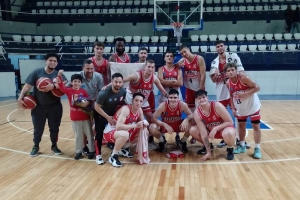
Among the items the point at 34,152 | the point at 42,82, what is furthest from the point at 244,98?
the point at 34,152

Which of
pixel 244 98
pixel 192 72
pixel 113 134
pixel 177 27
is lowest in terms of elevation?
pixel 113 134

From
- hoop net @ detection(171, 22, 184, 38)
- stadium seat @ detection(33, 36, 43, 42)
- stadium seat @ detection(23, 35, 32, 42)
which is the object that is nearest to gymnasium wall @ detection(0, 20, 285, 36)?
stadium seat @ detection(23, 35, 32, 42)

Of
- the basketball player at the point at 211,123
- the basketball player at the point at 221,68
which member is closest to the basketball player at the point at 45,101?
the basketball player at the point at 211,123

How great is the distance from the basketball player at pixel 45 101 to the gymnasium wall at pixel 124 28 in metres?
13.0

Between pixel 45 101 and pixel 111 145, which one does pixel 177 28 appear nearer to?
pixel 111 145

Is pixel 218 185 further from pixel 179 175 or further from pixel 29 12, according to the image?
pixel 29 12

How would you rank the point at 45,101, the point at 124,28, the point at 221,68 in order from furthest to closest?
the point at 124,28
the point at 221,68
the point at 45,101

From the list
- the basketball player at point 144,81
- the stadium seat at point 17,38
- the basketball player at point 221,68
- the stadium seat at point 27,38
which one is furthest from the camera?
the stadium seat at point 27,38

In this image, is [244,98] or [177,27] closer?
[244,98]

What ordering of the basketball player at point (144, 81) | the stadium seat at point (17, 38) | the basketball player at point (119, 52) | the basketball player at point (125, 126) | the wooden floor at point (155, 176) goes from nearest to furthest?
the wooden floor at point (155, 176)
the basketball player at point (125, 126)
the basketball player at point (144, 81)
the basketball player at point (119, 52)
the stadium seat at point (17, 38)

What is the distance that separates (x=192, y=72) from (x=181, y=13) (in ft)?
27.6

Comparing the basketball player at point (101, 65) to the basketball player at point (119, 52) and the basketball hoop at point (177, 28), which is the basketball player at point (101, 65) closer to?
the basketball player at point (119, 52)

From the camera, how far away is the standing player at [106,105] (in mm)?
3854

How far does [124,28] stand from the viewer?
675 inches
